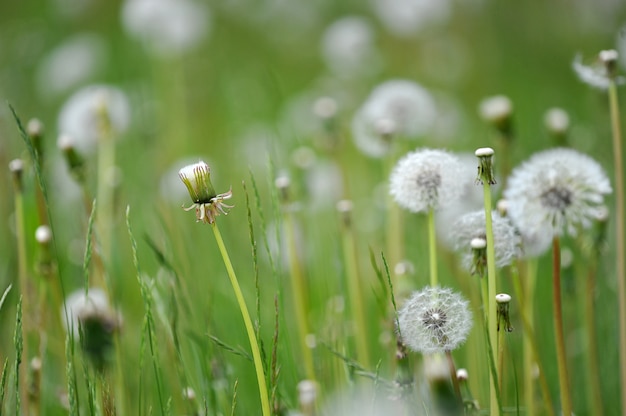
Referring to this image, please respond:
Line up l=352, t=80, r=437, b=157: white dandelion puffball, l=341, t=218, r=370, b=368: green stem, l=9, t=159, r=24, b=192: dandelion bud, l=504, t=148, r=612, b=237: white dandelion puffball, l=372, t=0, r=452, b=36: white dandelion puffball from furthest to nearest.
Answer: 1. l=372, t=0, r=452, b=36: white dandelion puffball
2. l=352, t=80, r=437, b=157: white dandelion puffball
3. l=341, t=218, r=370, b=368: green stem
4. l=9, t=159, r=24, b=192: dandelion bud
5. l=504, t=148, r=612, b=237: white dandelion puffball

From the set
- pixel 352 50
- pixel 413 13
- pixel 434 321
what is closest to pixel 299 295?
pixel 434 321

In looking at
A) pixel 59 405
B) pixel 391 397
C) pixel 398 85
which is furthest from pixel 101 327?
pixel 398 85

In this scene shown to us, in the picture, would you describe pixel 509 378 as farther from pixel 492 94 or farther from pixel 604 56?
pixel 492 94

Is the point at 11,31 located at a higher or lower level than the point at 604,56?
higher

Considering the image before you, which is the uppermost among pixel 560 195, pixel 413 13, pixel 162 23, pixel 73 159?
pixel 413 13

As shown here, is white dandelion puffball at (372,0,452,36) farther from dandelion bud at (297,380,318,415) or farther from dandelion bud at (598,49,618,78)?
dandelion bud at (297,380,318,415)

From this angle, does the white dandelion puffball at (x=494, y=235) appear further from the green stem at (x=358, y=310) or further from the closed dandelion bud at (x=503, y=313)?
the green stem at (x=358, y=310)

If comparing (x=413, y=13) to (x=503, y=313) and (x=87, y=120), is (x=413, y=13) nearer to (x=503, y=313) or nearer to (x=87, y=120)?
(x=87, y=120)

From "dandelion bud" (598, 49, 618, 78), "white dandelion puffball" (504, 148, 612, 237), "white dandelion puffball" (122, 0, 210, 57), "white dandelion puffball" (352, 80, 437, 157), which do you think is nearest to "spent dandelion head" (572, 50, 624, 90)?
"dandelion bud" (598, 49, 618, 78)
